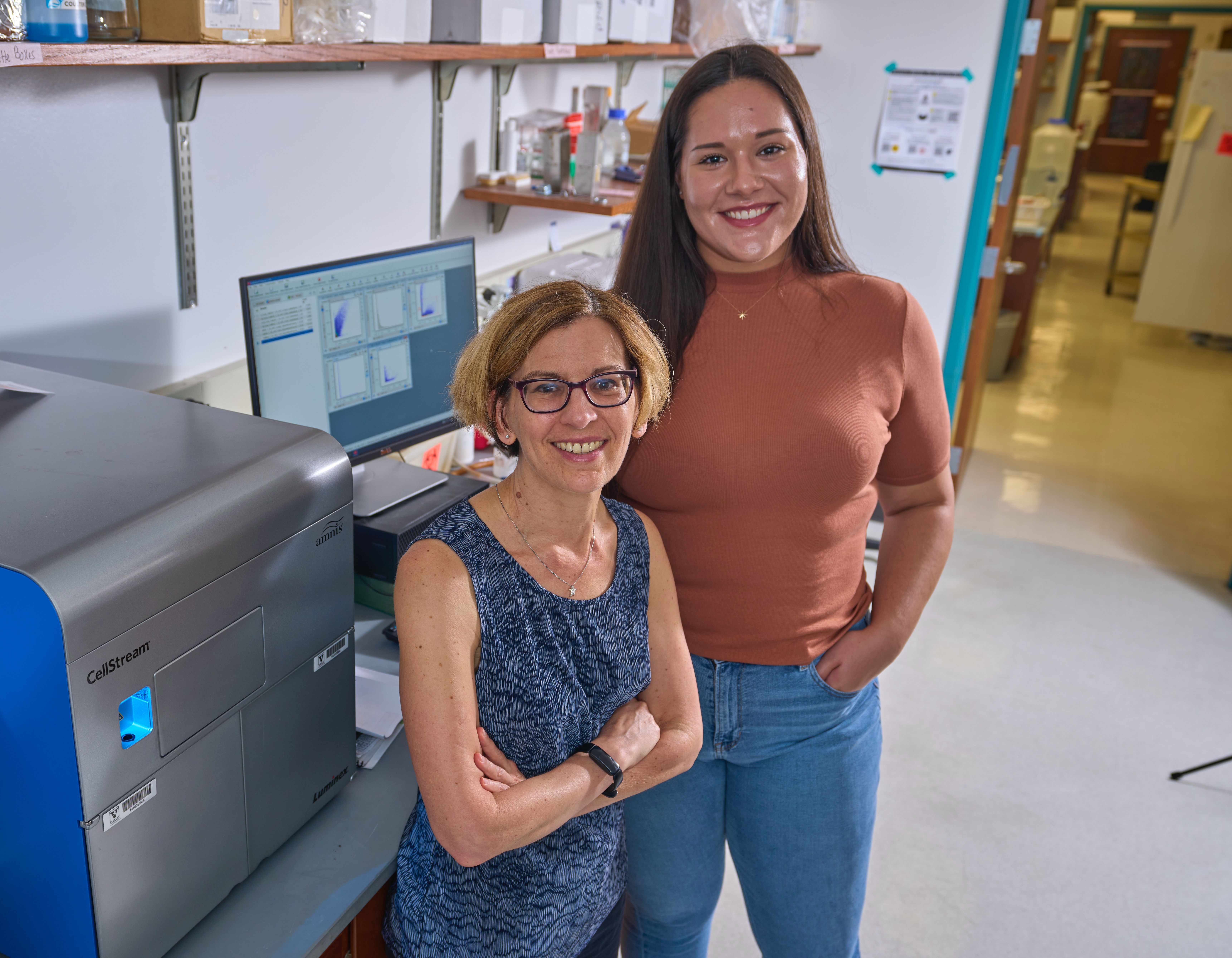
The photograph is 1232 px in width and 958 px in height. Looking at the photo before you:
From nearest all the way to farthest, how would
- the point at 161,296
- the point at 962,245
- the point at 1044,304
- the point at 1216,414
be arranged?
the point at 161,296, the point at 962,245, the point at 1216,414, the point at 1044,304

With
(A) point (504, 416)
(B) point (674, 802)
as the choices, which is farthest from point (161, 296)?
(B) point (674, 802)

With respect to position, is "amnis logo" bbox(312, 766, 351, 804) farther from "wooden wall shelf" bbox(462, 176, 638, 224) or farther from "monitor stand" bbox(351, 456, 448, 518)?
"wooden wall shelf" bbox(462, 176, 638, 224)

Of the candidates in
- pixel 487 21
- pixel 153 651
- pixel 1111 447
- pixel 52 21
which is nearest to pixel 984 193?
pixel 1111 447

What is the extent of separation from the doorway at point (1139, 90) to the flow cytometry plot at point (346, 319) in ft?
50.7

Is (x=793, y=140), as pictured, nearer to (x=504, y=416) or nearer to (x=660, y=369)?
(x=660, y=369)

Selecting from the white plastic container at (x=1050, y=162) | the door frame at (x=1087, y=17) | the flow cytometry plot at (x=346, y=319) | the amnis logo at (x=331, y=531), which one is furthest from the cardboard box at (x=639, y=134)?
the door frame at (x=1087, y=17)

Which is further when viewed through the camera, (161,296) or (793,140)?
(161,296)

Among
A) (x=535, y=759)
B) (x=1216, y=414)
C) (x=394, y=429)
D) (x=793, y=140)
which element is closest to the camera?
(x=535, y=759)

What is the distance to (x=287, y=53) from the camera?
4.50 ft

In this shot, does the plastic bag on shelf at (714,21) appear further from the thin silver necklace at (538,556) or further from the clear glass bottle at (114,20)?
the thin silver necklace at (538,556)

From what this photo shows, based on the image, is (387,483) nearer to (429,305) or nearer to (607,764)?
(429,305)

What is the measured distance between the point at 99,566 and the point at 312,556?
26cm

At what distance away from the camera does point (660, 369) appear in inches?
46.5

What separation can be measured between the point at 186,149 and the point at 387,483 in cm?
65
